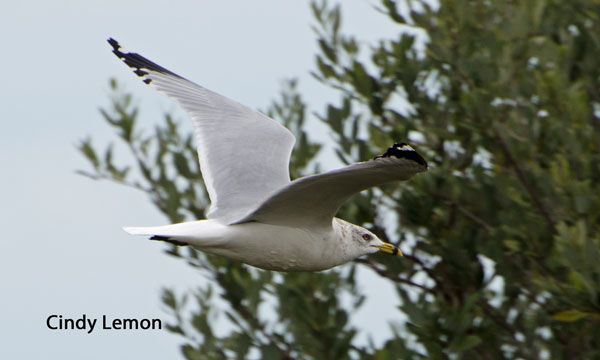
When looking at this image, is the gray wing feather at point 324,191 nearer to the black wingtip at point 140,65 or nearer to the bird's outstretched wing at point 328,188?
the bird's outstretched wing at point 328,188

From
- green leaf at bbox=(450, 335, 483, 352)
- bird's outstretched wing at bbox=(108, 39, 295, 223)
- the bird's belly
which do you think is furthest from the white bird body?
green leaf at bbox=(450, 335, 483, 352)

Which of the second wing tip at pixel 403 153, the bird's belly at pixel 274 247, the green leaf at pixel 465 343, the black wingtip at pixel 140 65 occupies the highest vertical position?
the black wingtip at pixel 140 65

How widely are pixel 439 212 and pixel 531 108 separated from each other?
32.2 inches

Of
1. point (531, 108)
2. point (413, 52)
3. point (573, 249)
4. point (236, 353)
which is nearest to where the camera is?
point (573, 249)

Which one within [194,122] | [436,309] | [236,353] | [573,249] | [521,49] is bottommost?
[236,353]

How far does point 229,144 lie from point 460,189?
3.91ft

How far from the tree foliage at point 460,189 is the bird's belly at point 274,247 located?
70 centimetres

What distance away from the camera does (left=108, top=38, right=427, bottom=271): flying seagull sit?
3918 mm

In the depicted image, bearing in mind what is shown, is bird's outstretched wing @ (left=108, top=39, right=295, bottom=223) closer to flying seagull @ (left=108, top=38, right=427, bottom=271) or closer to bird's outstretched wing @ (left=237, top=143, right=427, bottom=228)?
flying seagull @ (left=108, top=38, right=427, bottom=271)

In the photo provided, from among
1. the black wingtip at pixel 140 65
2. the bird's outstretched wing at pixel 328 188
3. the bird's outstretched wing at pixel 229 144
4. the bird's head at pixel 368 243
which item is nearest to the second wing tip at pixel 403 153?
the bird's outstretched wing at pixel 328 188

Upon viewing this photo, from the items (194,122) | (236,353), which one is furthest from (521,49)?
(236,353)

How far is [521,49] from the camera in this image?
207 inches

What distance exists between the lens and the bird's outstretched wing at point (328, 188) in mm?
3607

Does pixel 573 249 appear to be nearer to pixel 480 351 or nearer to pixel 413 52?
pixel 480 351
